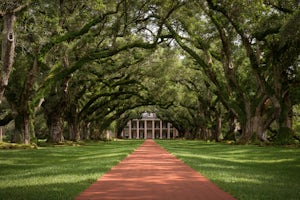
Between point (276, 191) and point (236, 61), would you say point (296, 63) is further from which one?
point (276, 191)

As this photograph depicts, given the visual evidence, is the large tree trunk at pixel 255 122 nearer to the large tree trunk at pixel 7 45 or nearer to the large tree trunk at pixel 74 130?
the large tree trunk at pixel 74 130

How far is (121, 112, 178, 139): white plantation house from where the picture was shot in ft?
451

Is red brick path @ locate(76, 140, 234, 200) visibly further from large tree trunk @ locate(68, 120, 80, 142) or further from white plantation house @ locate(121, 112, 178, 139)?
white plantation house @ locate(121, 112, 178, 139)

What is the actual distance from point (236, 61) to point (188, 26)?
7.99 metres

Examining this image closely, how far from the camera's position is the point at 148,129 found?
13912 cm

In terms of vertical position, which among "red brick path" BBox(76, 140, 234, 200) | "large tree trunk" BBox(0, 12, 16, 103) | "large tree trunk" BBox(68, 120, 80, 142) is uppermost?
"large tree trunk" BBox(0, 12, 16, 103)

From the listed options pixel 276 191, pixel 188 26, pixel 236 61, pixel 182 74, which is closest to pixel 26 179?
pixel 276 191

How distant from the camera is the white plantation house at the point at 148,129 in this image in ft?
451

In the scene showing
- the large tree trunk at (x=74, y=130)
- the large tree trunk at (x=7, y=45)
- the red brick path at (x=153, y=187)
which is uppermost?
the large tree trunk at (x=7, y=45)

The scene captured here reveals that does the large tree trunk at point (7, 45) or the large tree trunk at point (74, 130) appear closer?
the large tree trunk at point (7, 45)

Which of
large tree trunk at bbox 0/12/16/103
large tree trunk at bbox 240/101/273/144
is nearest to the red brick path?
large tree trunk at bbox 0/12/16/103

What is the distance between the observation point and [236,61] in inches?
1400

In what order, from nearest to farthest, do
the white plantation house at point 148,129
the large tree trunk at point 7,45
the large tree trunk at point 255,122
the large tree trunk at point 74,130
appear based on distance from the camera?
1. the large tree trunk at point 7,45
2. the large tree trunk at point 255,122
3. the large tree trunk at point 74,130
4. the white plantation house at point 148,129

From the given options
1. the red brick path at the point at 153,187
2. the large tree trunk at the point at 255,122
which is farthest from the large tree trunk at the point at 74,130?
the red brick path at the point at 153,187
